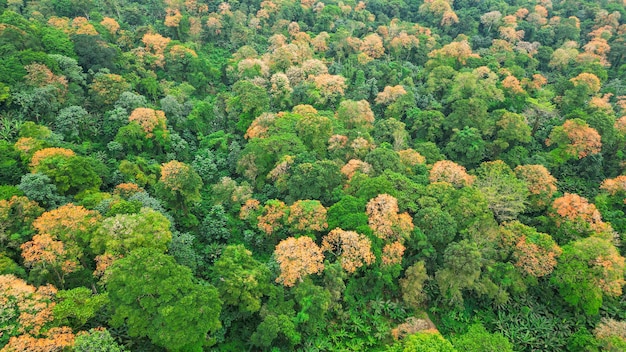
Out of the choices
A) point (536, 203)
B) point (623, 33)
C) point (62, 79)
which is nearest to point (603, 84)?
point (623, 33)

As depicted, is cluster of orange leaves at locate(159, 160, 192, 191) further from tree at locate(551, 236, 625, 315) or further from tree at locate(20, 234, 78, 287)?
tree at locate(551, 236, 625, 315)

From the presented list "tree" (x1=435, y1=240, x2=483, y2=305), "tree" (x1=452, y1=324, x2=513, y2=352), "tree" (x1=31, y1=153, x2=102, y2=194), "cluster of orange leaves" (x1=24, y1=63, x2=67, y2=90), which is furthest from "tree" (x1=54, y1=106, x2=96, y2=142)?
"tree" (x1=452, y1=324, x2=513, y2=352)

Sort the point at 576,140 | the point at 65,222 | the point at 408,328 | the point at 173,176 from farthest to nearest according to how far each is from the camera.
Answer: the point at 576,140 < the point at 173,176 < the point at 408,328 < the point at 65,222

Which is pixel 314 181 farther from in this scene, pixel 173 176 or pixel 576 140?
pixel 576 140

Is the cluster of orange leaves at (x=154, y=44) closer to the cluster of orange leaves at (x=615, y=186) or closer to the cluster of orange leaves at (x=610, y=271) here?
the cluster of orange leaves at (x=610, y=271)

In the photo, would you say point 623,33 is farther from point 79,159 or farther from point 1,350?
point 1,350

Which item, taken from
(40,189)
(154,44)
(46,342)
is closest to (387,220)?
(46,342)
